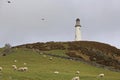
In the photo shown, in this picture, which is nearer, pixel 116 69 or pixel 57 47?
pixel 116 69

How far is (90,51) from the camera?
250 feet

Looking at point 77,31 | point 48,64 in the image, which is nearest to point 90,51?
point 48,64

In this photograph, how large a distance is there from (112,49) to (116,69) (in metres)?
16.5

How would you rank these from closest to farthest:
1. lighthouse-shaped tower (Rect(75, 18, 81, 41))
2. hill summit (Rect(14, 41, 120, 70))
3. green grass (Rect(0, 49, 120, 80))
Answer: green grass (Rect(0, 49, 120, 80)) < hill summit (Rect(14, 41, 120, 70)) < lighthouse-shaped tower (Rect(75, 18, 81, 41))

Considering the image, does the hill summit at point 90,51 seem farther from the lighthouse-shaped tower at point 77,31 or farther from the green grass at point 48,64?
the lighthouse-shaped tower at point 77,31

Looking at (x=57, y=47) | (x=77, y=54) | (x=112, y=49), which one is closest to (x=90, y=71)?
(x=77, y=54)

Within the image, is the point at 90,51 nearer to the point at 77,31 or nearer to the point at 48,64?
the point at 48,64

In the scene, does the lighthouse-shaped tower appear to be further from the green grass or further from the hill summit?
the green grass

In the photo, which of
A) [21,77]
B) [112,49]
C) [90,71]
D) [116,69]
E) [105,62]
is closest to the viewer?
[21,77]

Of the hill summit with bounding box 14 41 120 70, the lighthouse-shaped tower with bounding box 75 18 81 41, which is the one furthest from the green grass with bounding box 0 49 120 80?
the lighthouse-shaped tower with bounding box 75 18 81 41

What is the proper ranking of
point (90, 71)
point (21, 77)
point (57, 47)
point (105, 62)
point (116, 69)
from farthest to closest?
point (57, 47), point (105, 62), point (116, 69), point (90, 71), point (21, 77)

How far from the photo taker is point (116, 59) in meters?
74.6

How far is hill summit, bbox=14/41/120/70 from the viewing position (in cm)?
7206

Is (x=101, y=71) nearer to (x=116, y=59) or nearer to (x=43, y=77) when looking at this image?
(x=116, y=59)
